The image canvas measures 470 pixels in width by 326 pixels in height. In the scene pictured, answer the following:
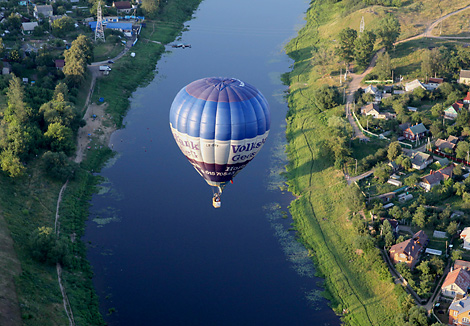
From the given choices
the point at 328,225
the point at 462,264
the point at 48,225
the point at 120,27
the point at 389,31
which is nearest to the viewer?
the point at 462,264

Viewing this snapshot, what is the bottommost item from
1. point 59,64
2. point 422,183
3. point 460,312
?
point 460,312

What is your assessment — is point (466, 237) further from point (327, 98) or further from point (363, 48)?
point (363, 48)

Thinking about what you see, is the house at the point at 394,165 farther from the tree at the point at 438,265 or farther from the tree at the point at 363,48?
the tree at the point at 363,48

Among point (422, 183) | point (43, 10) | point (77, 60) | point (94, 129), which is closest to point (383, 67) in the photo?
point (422, 183)

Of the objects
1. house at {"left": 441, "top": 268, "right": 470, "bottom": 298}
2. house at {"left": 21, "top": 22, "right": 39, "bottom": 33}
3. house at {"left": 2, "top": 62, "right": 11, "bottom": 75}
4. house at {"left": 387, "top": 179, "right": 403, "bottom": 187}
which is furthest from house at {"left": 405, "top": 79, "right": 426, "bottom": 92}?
house at {"left": 21, "top": 22, "right": 39, "bottom": 33}

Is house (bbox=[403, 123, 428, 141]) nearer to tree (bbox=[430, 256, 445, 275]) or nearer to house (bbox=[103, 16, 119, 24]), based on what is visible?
tree (bbox=[430, 256, 445, 275])

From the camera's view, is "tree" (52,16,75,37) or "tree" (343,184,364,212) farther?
"tree" (52,16,75,37)

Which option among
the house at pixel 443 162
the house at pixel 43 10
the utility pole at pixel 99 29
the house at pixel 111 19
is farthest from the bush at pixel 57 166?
the house at pixel 111 19
